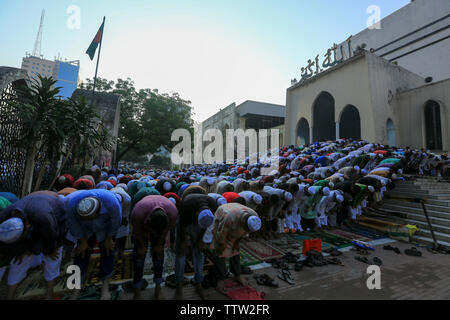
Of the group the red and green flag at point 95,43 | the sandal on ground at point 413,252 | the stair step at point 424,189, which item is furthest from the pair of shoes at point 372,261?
the red and green flag at point 95,43

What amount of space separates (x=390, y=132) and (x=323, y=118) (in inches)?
Result: 292

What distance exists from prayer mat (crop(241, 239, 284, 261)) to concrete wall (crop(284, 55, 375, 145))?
1497 cm

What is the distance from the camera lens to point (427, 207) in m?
6.45

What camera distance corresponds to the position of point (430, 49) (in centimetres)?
2139

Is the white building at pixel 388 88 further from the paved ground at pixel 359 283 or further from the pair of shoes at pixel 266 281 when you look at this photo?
the pair of shoes at pixel 266 281

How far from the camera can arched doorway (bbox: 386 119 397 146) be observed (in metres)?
16.3

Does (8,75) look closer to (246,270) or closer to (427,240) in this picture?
(246,270)

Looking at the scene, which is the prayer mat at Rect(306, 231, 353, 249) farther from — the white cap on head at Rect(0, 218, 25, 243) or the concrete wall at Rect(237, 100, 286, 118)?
the concrete wall at Rect(237, 100, 286, 118)

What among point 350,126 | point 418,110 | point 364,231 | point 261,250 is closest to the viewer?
point 261,250

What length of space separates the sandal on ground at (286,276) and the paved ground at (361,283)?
0.25 feet

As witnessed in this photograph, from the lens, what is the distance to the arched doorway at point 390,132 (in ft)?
53.5

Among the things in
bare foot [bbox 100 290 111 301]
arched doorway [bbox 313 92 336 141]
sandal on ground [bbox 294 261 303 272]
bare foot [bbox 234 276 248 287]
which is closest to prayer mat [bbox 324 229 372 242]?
sandal on ground [bbox 294 261 303 272]

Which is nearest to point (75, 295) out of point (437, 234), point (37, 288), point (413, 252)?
point (37, 288)
